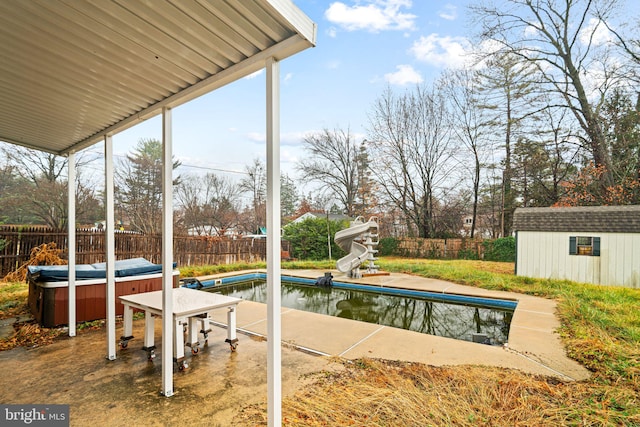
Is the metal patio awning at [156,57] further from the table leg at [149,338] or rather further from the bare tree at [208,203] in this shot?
the bare tree at [208,203]

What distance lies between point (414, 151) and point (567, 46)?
6481 millimetres

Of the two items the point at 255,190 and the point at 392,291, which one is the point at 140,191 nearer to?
the point at 255,190

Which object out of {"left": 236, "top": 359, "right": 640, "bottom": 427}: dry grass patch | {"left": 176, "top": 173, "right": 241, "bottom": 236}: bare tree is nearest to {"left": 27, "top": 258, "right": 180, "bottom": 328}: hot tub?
{"left": 236, "top": 359, "right": 640, "bottom": 427}: dry grass patch

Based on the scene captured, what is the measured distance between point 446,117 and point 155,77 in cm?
1475

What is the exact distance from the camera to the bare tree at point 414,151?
14.6m

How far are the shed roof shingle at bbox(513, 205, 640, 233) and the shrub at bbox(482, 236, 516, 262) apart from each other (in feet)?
10.2

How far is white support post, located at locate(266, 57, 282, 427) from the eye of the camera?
69.1 inches

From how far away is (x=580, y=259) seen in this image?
7.17 metres

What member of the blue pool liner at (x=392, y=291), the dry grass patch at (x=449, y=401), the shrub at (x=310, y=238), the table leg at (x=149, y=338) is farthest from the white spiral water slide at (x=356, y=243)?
the table leg at (x=149, y=338)

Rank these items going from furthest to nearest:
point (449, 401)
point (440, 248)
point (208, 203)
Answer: point (208, 203), point (440, 248), point (449, 401)

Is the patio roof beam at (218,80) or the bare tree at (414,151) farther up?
the bare tree at (414,151)

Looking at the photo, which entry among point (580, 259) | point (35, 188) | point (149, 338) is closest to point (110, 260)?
point (149, 338)

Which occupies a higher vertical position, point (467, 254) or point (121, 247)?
point (121, 247)

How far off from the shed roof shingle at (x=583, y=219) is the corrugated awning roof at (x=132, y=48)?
8.27 metres
